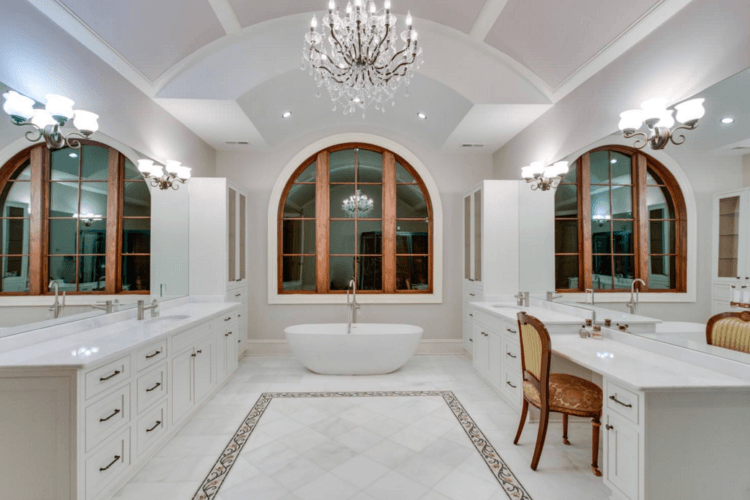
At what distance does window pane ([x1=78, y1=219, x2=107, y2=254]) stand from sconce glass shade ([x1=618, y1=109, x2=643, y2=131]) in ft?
12.4

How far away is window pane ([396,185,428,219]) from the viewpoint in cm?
529

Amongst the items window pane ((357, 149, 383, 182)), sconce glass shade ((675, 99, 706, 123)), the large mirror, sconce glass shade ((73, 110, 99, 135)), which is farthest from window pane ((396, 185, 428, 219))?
Answer: sconce glass shade ((73, 110, 99, 135))

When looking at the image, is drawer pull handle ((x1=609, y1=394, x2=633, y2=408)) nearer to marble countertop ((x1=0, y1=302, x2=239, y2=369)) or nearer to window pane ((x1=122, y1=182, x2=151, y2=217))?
marble countertop ((x1=0, y1=302, x2=239, y2=369))

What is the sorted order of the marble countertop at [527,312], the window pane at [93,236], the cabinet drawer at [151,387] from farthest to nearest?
the marble countertop at [527,312] < the window pane at [93,236] < the cabinet drawer at [151,387]

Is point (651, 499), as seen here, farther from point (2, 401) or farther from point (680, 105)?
point (2, 401)

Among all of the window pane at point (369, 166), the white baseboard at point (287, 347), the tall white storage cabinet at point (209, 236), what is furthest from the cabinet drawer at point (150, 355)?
the window pane at point (369, 166)

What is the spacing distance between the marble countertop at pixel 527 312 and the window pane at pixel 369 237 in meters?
1.67

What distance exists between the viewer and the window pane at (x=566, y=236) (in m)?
3.28

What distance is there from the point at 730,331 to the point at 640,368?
0.45 meters

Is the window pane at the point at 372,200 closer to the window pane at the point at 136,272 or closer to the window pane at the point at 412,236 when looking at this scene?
the window pane at the point at 412,236

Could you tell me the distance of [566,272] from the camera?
3.37m

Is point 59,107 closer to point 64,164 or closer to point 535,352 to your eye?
point 64,164

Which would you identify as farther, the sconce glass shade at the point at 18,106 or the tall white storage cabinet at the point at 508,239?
the tall white storage cabinet at the point at 508,239

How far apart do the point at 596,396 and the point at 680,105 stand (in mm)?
1781
